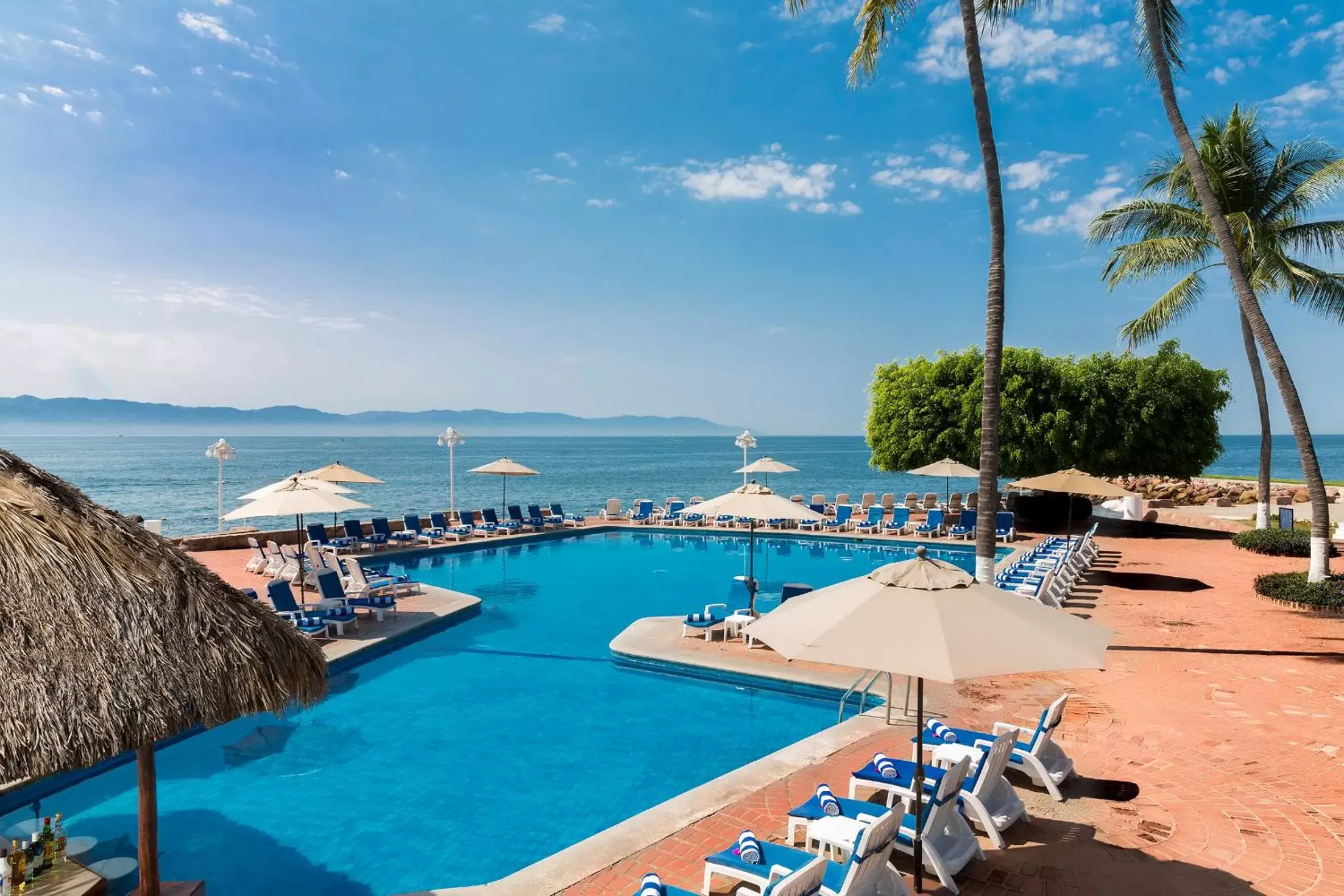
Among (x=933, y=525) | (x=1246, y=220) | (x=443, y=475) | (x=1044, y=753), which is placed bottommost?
(x=443, y=475)

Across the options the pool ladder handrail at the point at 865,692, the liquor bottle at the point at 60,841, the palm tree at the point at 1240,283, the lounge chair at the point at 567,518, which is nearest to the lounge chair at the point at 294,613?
the liquor bottle at the point at 60,841

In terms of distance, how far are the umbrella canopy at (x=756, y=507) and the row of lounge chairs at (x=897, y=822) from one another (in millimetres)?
5677

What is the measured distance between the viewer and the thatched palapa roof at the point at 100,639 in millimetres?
4137

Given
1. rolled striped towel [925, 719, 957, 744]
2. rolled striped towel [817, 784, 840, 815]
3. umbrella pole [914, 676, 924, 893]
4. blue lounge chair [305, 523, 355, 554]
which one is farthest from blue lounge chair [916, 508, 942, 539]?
umbrella pole [914, 676, 924, 893]

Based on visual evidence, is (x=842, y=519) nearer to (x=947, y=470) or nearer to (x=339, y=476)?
(x=947, y=470)

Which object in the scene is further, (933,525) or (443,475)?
(443,475)

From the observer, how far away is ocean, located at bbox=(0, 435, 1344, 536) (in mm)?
60812

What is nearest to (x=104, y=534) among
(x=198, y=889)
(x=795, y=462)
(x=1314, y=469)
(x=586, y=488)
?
(x=198, y=889)

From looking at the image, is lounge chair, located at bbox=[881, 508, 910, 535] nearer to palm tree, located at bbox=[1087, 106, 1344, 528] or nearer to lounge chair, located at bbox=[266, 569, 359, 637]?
palm tree, located at bbox=[1087, 106, 1344, 528]

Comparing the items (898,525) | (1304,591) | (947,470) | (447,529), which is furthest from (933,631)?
(447,529)

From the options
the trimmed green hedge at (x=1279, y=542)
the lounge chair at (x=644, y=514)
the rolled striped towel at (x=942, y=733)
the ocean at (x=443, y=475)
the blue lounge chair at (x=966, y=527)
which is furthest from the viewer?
the ocean at (x=443, y=475)

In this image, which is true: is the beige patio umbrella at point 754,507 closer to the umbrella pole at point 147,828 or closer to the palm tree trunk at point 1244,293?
the palm tree trunk at point 1244,293

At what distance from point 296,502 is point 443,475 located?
276 ft

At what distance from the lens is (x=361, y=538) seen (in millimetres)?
21125
